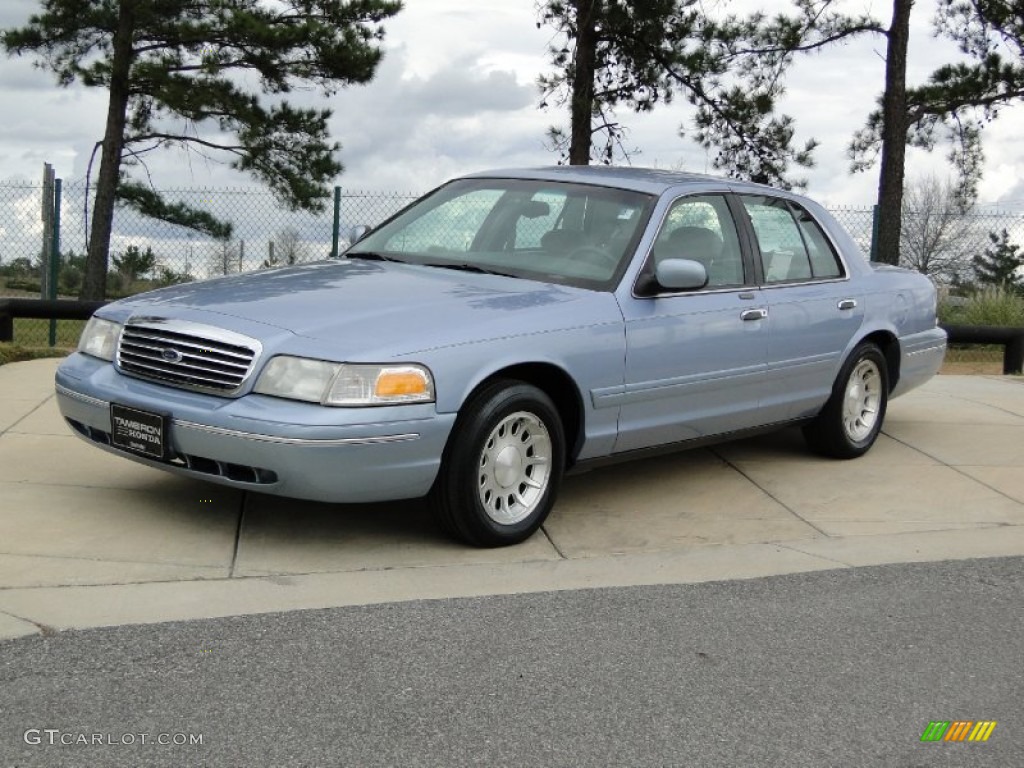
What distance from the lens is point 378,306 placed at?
5691 mm

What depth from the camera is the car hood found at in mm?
5418

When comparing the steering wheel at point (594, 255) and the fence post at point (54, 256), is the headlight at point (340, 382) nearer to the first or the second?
the steering wheel at point (594, 255)

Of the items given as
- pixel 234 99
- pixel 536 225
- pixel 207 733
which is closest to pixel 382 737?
pixel 207 733

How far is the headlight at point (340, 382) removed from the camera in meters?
5.22

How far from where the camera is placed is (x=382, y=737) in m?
3.76

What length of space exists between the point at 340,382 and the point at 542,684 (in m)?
1.57

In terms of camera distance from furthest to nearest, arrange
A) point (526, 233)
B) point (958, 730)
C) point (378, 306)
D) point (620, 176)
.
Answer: point (620, 176) < point (526, 233) < point (378, 306) < point (958, 730)

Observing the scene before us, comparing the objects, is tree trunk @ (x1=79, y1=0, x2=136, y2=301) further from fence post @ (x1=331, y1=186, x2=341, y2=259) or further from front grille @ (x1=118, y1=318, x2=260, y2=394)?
A: front grille @ (x1=118, y1=318, x2=260, y2=394)

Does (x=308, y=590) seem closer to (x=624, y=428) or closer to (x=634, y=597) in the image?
(x=634, y=597)

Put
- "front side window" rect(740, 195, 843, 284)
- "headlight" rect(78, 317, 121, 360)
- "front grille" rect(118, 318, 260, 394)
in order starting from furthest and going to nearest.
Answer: "front side window" rect(740, 195, 843, 284) → "headlight" rect(78, 317, 121, 360) → "front grille" rect(118, 318, 260, 394)

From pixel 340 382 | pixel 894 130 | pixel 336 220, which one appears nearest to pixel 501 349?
pixel 340 382

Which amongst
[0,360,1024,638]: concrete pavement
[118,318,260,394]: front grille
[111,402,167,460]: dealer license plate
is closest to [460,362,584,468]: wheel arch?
[0,360,1024,638]: concrete pavement

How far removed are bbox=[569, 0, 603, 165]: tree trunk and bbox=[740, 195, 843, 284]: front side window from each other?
9.18 metres

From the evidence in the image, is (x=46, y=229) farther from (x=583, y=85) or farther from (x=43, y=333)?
(x=583, y=85)
